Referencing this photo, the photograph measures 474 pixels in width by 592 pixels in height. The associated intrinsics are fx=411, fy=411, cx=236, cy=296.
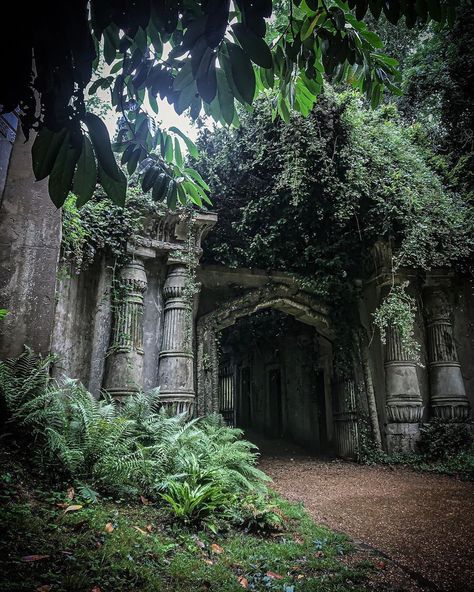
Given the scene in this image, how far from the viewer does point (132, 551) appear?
2660 millimetres

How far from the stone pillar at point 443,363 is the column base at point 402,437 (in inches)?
25.1

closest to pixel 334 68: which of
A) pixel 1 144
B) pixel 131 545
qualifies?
pixel 1 144

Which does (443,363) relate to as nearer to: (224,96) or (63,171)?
(224,96)

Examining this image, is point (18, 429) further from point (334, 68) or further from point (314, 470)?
point (314, 470)

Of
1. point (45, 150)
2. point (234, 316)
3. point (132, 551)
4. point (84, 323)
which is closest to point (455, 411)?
point (234, 316)

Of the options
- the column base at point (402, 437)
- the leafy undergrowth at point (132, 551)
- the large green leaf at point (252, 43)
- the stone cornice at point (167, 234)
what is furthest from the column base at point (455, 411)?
the large green leaf at point (252, 43)

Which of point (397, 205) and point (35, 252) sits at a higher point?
point (397, 205)

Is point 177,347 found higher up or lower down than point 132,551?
higher up

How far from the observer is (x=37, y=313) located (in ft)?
13.6

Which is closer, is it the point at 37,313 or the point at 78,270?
the point at 37,313

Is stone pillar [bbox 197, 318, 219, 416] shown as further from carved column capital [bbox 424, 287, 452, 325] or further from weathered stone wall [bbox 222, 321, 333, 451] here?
carved column capital [bbox 424, 287, 452, 325]

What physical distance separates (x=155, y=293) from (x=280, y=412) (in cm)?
805

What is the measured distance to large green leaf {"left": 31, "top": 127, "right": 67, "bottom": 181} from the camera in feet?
3.70

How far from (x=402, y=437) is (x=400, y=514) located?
3.51m
